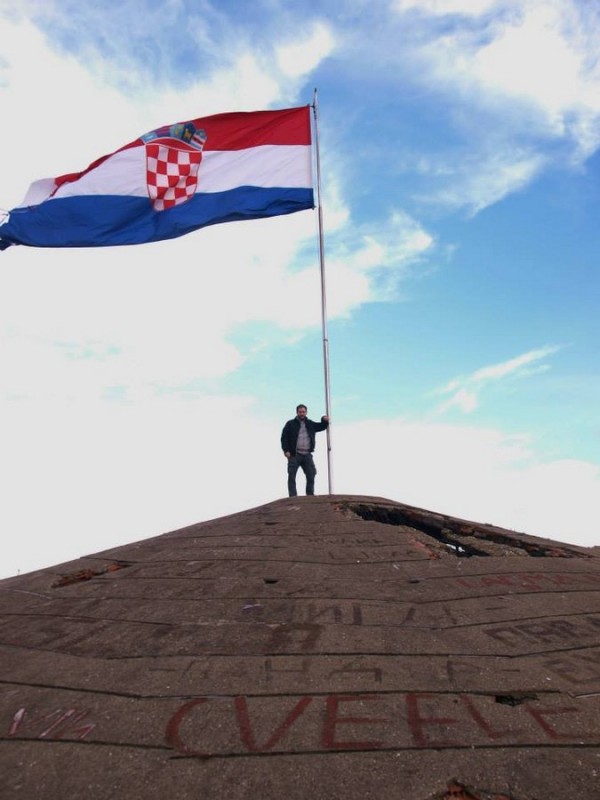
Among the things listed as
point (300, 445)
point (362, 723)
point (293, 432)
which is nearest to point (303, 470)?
point (300, 445)

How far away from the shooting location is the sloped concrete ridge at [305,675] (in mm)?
3295

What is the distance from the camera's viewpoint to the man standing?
10.4 meters

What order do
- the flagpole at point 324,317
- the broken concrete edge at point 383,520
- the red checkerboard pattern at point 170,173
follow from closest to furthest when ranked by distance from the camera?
the broken concrete edge at point 383,520 < the flagpole at point 324,317 < the red checkerboard pattern at point 170,173

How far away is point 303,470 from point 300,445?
1.64 feet

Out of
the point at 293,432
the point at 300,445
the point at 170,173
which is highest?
the point at 170,173

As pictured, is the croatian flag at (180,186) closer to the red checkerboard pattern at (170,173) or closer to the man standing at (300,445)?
the red checkerboard pattern at (170,173)

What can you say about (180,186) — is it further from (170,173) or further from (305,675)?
(305,675)

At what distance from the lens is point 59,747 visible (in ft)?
11.9

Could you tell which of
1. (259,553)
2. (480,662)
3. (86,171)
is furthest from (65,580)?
(86,171)

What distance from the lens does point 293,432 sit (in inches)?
410

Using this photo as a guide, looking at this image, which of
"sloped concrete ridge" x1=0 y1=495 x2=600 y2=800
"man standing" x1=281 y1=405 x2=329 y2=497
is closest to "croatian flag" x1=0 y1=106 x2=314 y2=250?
"man standing" x1=281 y1=405 x2=329 y2=497

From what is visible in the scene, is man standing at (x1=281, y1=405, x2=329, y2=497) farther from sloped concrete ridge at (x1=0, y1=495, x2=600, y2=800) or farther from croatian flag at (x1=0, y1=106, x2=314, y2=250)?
croatian flag at (x1=0, y1=106, x2=314, y2=250)

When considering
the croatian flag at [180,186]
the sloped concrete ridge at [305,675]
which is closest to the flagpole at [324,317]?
the croatian flag at [180,186]

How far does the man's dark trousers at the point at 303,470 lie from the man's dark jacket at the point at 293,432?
0.13m
